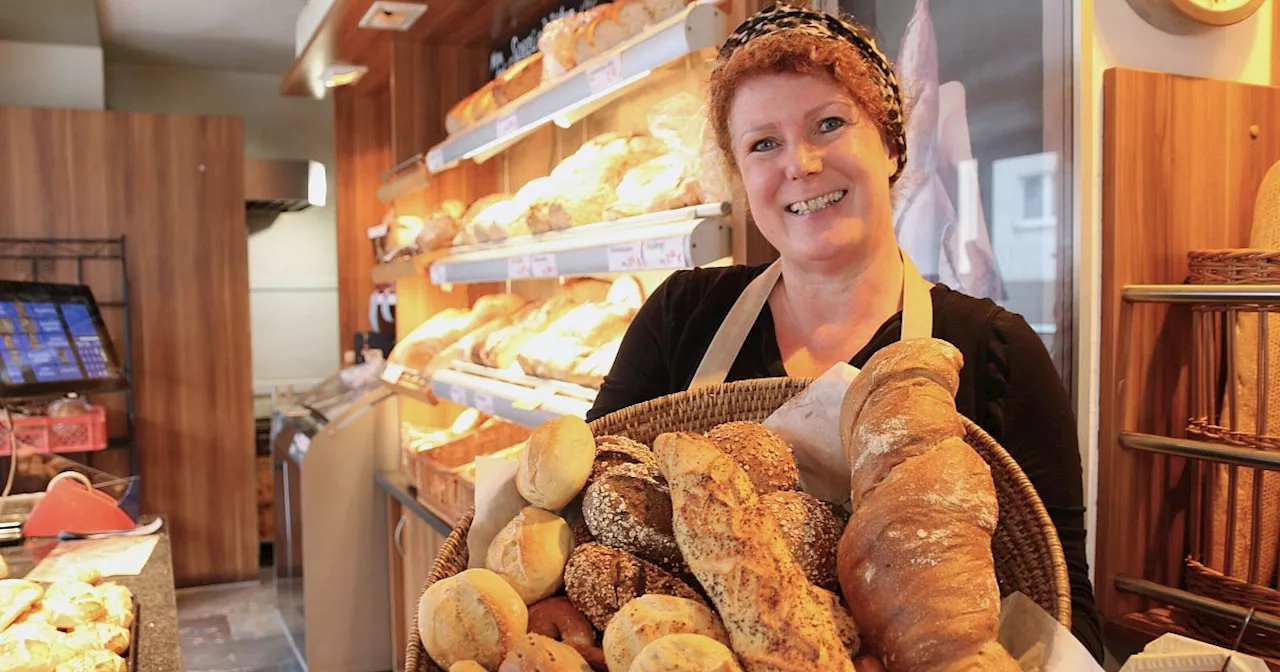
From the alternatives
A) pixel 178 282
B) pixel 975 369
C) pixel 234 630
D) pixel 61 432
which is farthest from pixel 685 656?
pixel 178 282

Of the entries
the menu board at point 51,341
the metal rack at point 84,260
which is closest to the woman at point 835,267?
the menu board at point 51,341

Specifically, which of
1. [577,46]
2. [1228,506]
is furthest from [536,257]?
[1228,506]

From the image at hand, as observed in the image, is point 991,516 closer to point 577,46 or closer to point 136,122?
point 577,46

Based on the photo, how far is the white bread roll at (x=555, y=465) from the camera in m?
0.83

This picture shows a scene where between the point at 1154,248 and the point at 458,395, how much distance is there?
1.96 metres

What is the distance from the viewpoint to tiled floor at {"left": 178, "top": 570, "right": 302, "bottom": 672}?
408cm

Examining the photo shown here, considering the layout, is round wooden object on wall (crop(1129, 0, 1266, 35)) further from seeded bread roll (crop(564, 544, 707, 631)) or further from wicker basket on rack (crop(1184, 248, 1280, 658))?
seeded bread roll (crop(564, 544, 707, 631))

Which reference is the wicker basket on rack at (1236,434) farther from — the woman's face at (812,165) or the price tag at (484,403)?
the price tag at (484,403)

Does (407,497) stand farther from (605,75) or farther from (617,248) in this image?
(605,75)

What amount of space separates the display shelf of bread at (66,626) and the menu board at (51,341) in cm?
141

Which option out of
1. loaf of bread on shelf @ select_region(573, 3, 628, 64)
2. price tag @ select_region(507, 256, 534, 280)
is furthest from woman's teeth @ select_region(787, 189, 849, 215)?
price tag @ select_region(507, 256, 534, 280)

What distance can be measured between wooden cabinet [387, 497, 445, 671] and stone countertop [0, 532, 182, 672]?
983 millimetres

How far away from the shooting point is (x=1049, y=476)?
110 centimetres

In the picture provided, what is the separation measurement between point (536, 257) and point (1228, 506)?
5.49 ft
